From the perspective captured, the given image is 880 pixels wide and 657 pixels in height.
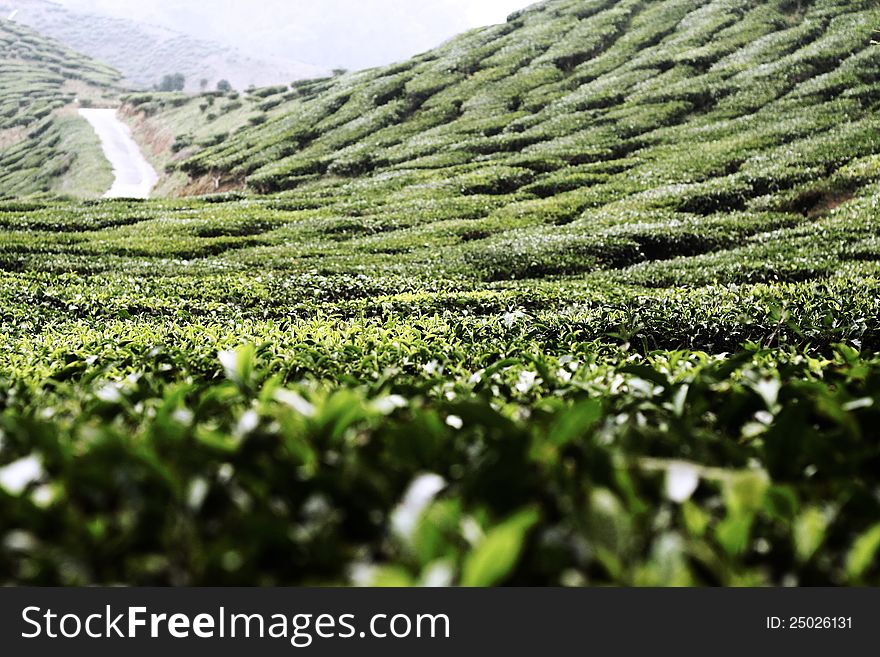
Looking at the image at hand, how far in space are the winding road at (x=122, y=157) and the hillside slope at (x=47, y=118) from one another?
1459mm

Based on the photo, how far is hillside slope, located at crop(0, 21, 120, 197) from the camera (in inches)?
2894

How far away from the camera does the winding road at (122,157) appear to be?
2503 inches

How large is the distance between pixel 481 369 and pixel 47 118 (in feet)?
390

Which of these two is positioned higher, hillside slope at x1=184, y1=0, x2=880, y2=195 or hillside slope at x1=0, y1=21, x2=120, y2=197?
hillside slope at x1=0, y1=21, x2=120, y2=197

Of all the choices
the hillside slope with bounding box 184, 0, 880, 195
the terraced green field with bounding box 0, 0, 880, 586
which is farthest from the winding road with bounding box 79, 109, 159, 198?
the terraced green field with bounding box 0, 0, 880, 586

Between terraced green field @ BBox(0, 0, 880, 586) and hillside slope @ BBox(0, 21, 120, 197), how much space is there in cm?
4653

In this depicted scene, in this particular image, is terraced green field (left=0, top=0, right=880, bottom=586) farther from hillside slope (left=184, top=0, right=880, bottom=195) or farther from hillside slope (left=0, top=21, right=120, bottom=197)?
hillside slope (left=0, top=21, right=120, bottom=197)

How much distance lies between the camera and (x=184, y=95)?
103 meters

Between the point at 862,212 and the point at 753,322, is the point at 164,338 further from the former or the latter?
the point at 862,212

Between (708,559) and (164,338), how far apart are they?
6084 mm

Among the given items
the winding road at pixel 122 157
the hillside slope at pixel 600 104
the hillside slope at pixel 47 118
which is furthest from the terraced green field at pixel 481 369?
the hillside slope at pixel 47 118

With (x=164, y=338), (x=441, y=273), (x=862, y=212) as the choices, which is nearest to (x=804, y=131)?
(x=862, y=212)

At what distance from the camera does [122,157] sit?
78688 millimetres

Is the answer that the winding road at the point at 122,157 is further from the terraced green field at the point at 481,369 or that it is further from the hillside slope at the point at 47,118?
the terraced green field at the point at 481,369
